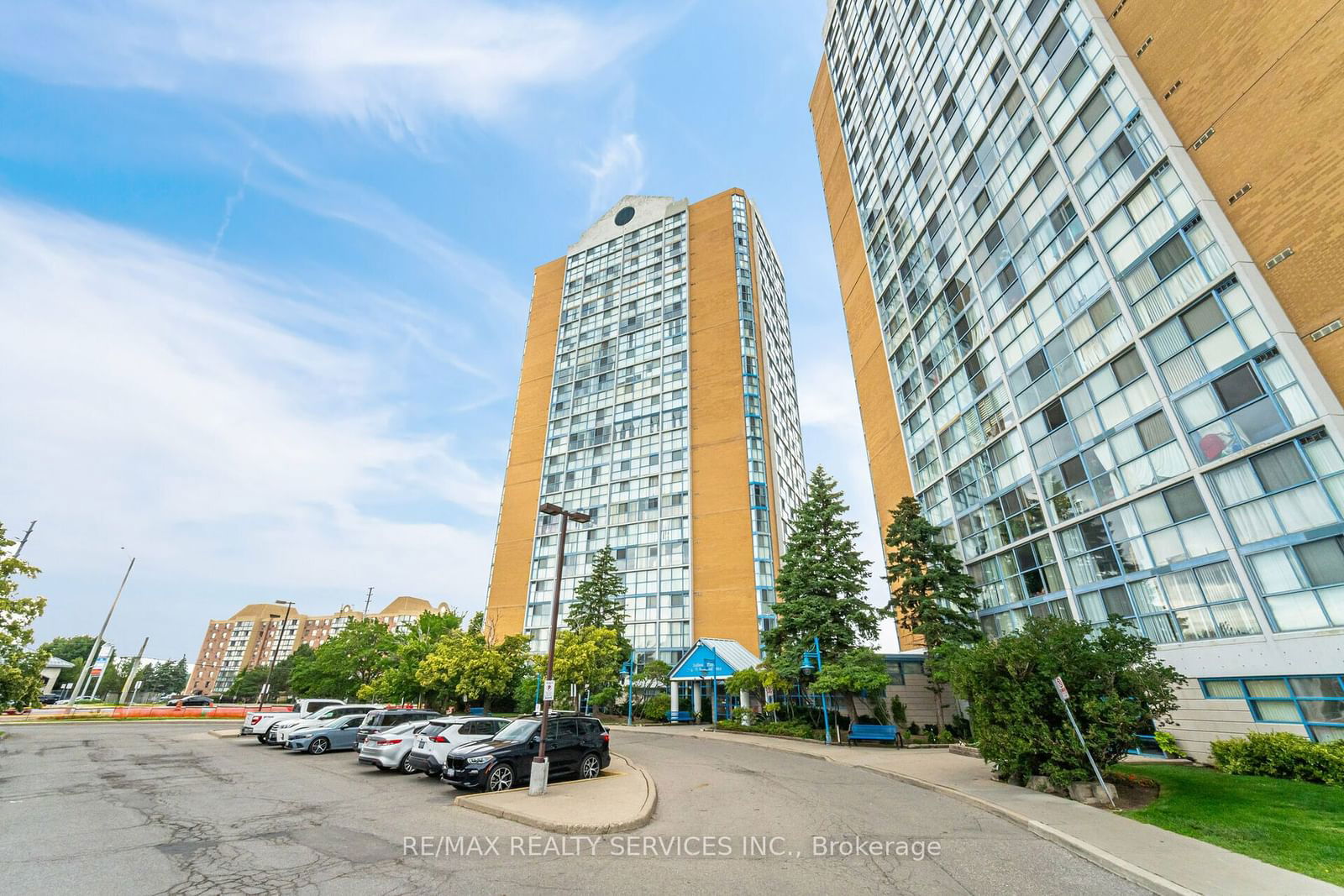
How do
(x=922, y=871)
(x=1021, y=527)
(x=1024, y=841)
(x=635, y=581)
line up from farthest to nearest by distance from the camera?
(x=635, y=581) < (x=1021, y=527) < (x=1024, y=841) < (x=922, y=871)

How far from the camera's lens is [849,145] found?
48.7m

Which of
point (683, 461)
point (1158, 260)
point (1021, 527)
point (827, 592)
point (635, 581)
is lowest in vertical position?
point (827, 592)

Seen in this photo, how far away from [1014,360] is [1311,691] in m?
16.8

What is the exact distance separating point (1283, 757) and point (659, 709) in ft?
108

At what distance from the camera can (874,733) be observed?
25.7 meters

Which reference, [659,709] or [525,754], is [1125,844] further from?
[659,709]

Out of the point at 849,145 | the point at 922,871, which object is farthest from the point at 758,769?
the point at 849,145

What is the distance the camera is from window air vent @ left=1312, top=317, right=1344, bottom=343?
1570 cm

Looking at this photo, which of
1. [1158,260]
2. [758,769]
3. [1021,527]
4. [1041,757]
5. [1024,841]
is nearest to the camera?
[1024,841]

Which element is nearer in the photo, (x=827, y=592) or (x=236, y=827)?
(x=236, y=827)

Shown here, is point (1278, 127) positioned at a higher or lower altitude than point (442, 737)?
higher

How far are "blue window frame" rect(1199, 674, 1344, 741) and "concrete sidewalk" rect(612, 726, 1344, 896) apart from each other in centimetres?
814

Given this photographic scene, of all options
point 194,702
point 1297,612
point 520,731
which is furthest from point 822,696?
point 194,702

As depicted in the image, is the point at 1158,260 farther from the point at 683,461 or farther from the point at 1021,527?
the point at 683,461
